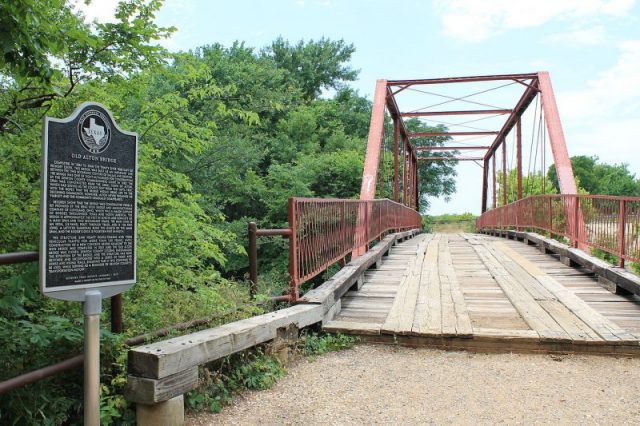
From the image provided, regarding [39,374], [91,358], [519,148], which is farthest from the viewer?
[519,148]

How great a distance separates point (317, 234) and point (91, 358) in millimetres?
3145

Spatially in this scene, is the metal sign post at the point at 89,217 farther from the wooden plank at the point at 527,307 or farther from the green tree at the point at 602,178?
the green tree at the point at 602,178

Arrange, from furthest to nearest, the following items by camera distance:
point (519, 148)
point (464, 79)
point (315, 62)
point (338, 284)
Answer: point (315, 62)
point (519, 148)
point (464, 79)
point (338, 284)

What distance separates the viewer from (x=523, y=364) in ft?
12.1

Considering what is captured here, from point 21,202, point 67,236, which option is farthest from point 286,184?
point 67,236

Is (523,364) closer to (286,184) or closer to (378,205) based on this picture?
(378,205)

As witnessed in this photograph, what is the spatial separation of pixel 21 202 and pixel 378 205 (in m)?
7.60

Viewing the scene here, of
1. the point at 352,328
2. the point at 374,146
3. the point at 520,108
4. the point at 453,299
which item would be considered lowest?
the point at 352,328

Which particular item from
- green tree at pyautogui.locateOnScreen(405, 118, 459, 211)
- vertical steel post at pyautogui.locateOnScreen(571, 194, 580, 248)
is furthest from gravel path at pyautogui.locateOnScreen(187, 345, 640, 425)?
green tree at pyautogui.locateOnScreen(405, 118, 459, 211)

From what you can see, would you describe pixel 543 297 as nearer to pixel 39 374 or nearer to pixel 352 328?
pixel 352 328

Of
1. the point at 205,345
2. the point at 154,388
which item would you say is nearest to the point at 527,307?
the point at 205,345

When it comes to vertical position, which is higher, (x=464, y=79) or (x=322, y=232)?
(x=464, y=79)

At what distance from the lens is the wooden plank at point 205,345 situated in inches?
100

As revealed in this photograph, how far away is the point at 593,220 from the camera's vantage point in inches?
287
